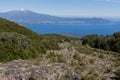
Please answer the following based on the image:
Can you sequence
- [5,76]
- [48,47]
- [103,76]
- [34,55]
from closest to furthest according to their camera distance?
[5,76], [103,76], [34,55], [48,47]

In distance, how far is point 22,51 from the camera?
21.7m

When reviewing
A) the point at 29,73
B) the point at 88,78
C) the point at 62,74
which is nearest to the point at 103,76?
the point at 88,78

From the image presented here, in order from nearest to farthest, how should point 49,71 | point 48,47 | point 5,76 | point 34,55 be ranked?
point 5,76 → point 49,71 → point 34,55 → point 48,47

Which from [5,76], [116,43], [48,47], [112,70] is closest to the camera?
[5,76]

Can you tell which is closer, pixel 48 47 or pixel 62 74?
pixel 62 74

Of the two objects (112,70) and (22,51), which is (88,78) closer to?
(112,70)

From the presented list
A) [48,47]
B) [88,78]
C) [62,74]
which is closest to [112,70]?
[88,78]

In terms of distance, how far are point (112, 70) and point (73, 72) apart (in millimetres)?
3935

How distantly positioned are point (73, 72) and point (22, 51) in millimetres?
7968

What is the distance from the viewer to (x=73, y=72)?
1471cm

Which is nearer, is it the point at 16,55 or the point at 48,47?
the point at 16,55

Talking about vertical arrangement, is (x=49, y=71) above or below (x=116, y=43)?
above

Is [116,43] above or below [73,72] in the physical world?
below

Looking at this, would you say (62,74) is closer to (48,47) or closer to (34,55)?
(34,55)
